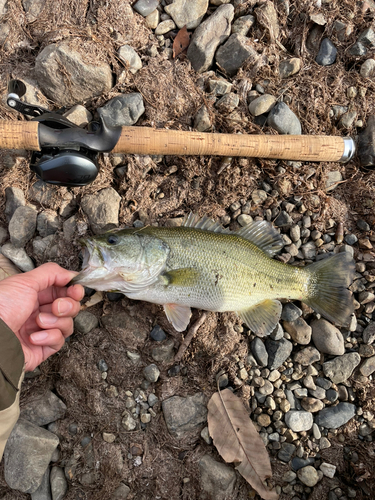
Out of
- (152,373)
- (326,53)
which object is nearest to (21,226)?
(152,373)

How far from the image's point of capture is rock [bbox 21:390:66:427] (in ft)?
11.2

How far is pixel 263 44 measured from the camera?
3779 millimetres

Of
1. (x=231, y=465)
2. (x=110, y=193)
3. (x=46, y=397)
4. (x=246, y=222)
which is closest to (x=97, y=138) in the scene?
(x=110, y=193)

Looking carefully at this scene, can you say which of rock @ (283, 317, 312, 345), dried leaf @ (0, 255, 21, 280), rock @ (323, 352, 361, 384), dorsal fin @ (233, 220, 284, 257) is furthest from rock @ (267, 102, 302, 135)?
dried leaf @ (0, 255, 21, 280)

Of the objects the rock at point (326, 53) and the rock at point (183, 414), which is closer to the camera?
the rock at point (183, 414)

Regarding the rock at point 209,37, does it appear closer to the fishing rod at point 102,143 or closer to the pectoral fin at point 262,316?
the fishing rod at point 102,143

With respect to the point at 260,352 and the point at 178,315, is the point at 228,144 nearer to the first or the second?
the point at 178,315

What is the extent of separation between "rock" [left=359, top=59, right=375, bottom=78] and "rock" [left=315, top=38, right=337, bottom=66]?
34 cm

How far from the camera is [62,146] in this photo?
2.89m

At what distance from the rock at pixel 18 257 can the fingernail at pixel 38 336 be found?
0.87 m

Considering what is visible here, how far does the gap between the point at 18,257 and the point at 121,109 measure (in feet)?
6.37

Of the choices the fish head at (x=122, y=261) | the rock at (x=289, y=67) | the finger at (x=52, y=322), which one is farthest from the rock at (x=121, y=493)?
the rock at (x=289, y=67)

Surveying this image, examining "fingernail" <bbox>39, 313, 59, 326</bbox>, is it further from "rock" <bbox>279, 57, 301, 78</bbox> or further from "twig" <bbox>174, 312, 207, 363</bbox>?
"rock" <bbox>279, 57, 301, 78</bbox>

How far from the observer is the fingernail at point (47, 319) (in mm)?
2891
